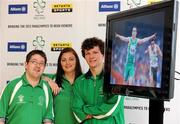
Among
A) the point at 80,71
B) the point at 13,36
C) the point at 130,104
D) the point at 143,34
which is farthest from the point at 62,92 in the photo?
the point at 143,34

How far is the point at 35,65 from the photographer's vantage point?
2.70 metres

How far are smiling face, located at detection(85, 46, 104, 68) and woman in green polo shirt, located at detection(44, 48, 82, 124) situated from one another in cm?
29

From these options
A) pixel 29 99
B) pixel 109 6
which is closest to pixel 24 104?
pixel 29 99

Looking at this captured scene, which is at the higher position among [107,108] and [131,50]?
[131,50]

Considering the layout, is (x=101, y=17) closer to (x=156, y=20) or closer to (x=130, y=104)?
(x=130, y=104)

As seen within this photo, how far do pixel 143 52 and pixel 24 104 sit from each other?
1.57 meters

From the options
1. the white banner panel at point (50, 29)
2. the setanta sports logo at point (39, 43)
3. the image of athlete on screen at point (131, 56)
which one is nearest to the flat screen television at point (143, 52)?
the image of athlete on screen at point (131, 56)

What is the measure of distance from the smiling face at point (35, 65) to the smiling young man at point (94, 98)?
1.11 feet

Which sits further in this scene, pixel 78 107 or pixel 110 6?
pixel 110 6

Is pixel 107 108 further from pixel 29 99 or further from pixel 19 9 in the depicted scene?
pixel 19 9

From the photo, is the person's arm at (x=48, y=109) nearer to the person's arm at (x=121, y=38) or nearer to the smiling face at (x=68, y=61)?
the smiling face at (x=68, y=61)

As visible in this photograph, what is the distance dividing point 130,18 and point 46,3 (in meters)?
1.95

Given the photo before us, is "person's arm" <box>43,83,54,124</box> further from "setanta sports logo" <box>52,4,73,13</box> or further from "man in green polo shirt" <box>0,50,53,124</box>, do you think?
"setanta sports logo" <box>52,4,73,13</box>

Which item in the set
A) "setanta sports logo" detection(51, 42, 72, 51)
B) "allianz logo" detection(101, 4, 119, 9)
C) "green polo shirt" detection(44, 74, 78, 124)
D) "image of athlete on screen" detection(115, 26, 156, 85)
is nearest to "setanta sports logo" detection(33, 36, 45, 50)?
"setanta sports logo" detection(51, 42, 72, 51)
